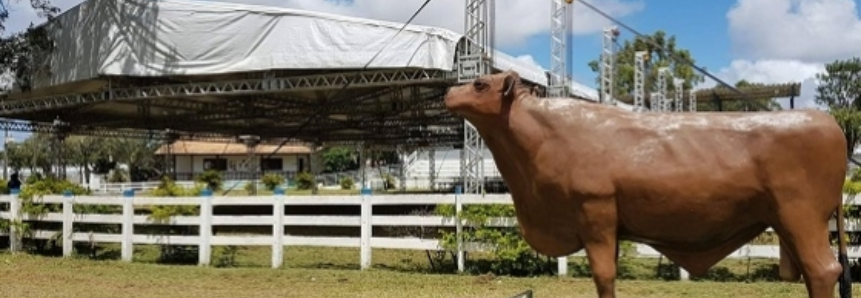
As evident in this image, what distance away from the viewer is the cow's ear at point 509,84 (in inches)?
136

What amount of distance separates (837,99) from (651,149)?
50.3 m

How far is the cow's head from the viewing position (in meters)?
3.44

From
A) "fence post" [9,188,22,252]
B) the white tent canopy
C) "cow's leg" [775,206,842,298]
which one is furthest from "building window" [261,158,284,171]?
"cow's leg" [775,206,842,298]

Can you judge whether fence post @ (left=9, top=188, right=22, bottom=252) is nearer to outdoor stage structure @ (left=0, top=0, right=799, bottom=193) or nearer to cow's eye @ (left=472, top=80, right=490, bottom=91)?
outdoor stage structure @ (left=0, top=0, right=799, bottom=193)

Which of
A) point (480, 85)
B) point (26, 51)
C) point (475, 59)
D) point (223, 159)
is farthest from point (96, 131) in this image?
point (223, 159)

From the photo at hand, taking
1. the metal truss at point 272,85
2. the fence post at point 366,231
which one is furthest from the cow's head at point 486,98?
the metal truss at point 272,85

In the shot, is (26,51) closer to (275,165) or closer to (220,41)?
(220,41)

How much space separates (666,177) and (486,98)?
2.72 ft

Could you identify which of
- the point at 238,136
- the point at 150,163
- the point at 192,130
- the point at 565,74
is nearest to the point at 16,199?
the point at 565,74

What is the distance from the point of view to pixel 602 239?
327 cm

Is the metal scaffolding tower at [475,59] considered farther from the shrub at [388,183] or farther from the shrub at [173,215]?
the shrub at [388,183]

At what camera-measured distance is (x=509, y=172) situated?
139 inches

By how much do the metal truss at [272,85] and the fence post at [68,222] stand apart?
374 centimetres

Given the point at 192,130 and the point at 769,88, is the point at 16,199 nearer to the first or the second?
the point at 192,130
